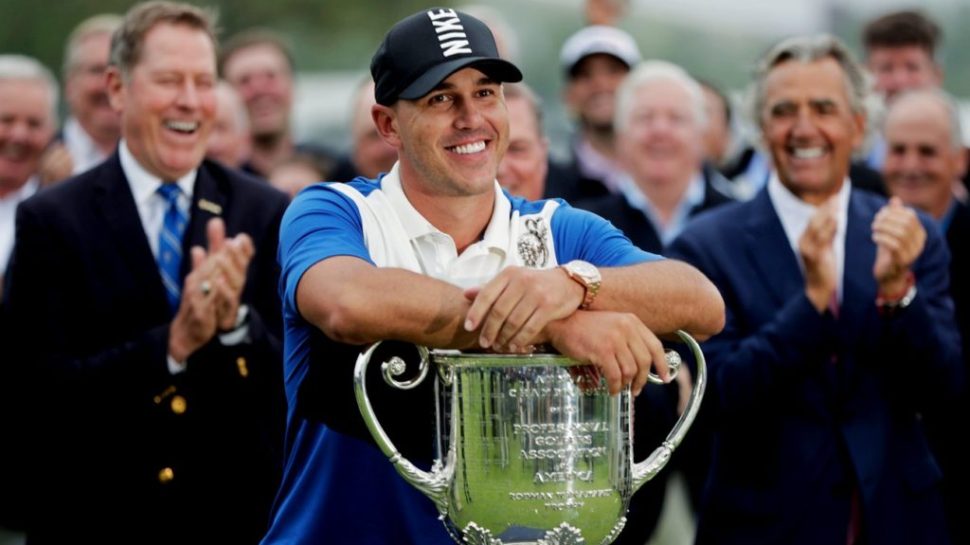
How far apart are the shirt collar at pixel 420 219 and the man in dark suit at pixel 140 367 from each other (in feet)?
5.43

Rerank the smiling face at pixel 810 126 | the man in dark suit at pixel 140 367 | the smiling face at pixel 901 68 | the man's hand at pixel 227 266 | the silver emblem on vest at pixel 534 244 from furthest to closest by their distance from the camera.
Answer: the smiling face at pixel 901 68
the smiling face at pixel 810 126
the man in dark suit at pixel 140 367
the man's hand at pixel 227 266
the silver emblem on vest at pixel 534 244

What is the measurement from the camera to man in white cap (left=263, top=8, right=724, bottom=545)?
164 inches

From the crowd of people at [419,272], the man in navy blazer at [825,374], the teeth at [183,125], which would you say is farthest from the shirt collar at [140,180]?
the man in navy blazer at [825,374]

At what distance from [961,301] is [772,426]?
75.1 inches

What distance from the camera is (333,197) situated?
4.59 m

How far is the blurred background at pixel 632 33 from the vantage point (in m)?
15.6

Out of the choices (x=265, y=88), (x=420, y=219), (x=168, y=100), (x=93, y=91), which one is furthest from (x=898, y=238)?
(x=265, y=88)

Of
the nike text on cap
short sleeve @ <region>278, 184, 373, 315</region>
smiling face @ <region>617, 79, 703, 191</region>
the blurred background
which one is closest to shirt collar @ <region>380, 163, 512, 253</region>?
short sleeve @ <region>278, 184, 373, 315</region>

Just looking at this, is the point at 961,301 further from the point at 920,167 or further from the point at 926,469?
the point at 926,469

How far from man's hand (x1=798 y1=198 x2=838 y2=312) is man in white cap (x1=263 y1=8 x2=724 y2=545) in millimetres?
1808

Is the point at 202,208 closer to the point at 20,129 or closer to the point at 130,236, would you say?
the point at 130,236

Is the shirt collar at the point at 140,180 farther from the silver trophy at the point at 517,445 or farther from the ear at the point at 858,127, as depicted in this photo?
the silver trophy at the point at 517,445

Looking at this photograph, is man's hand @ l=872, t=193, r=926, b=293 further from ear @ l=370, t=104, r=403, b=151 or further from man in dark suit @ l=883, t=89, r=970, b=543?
ear @ l=370, t=104, r=403, b=151

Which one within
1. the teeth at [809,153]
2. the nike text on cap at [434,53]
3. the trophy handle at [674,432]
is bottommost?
the trophy handle at [674,432]
